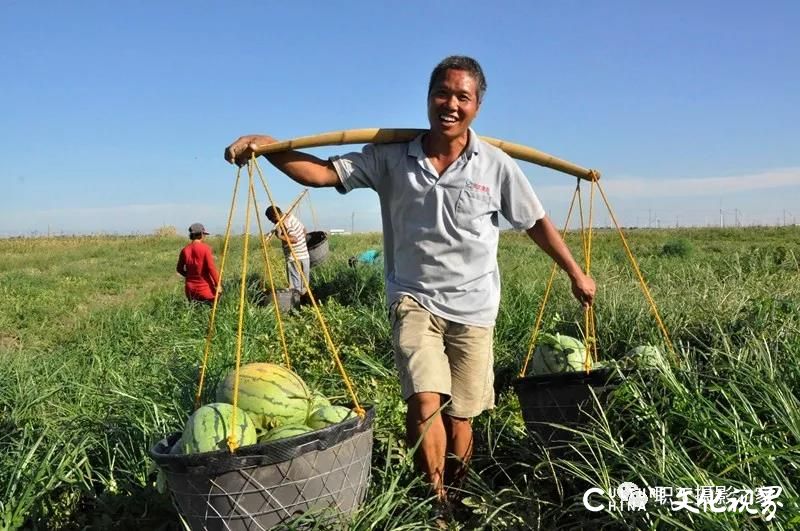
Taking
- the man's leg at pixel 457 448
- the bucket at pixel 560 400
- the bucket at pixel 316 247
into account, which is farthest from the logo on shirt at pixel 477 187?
the bucket at pixel 316 247

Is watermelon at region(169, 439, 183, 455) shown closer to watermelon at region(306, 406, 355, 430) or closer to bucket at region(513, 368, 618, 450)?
watermelon at region(306, 406, 355, 430)

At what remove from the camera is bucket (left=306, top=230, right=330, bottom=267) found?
9789mm

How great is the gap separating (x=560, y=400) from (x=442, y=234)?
94 centimetres

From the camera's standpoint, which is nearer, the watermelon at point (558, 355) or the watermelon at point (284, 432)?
the watermelon at point (284, 432)

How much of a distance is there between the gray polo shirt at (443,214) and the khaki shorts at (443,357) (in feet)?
0.19

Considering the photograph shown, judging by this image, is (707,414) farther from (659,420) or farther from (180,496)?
(180,496)

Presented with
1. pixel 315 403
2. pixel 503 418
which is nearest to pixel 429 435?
pixel 315 403

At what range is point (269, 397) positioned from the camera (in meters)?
2.41

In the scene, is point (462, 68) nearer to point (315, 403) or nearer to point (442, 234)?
point (442, 234)

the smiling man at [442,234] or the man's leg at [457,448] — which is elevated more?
the smiling man at [442,234]

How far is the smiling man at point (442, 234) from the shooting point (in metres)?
2.75

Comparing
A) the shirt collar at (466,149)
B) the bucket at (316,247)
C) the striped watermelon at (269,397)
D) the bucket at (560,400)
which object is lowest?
the bucket at (560,400)

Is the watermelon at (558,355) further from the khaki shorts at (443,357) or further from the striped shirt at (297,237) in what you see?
the striped shirt at (297,237)

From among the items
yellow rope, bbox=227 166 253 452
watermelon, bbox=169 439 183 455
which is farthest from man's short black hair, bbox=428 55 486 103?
watermelon, bbox=169 439 183 455
